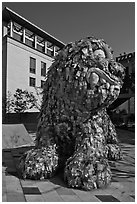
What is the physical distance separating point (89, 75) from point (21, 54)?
17.9 metres

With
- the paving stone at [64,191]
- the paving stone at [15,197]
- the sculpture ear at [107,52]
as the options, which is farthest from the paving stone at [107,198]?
the sculpture ear at [107,52]

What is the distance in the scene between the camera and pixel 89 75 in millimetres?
2377

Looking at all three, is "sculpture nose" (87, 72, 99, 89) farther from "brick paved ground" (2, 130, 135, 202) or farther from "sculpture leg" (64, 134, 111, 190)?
"brick paved ground" (2, 130, 135, 202)

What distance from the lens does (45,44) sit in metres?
23.0

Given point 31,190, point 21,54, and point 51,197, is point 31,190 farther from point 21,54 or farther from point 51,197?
point 21,54

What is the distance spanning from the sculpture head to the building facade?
13292mm

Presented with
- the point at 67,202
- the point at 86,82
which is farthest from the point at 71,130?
the point at 67,202

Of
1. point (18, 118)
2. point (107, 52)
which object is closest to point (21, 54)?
point (18, 118)

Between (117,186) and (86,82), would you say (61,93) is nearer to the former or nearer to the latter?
(86,82)

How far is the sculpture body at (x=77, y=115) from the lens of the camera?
2.33 meters

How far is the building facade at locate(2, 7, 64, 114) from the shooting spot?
17.5 meters

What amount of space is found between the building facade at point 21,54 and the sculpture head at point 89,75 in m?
13.3

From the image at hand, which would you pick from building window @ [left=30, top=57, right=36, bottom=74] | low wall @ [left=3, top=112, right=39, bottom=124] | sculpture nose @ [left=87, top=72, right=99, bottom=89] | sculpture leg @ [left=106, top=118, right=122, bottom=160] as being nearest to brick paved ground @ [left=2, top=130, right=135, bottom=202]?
sculpture leg @ [left=106, top=118, right=122, bottom=160]

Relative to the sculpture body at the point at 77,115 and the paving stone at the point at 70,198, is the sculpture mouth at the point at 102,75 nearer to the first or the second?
the sculpture body at the point at 77,115
